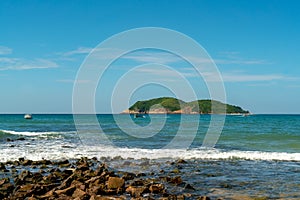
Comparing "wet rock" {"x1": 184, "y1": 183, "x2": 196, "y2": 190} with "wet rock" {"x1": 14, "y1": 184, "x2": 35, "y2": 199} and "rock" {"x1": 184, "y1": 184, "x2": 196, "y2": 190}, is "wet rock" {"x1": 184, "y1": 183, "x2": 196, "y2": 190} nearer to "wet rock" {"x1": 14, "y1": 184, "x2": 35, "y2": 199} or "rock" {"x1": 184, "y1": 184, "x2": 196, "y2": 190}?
"rock" {"x1": 184, "y1": 184, "x2": 196, "y2": 190}

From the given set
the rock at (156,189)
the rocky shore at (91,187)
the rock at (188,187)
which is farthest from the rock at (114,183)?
the rock at (188,187)

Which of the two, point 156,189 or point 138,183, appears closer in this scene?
point 156,189

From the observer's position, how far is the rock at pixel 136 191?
12.0 metres

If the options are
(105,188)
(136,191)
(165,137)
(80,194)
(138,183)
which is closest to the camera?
(80,194)

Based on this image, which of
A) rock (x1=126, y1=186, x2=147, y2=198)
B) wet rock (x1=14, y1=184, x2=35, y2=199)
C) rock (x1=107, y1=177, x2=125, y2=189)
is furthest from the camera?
rock (x1=107, y1=177, x2=125, y2=189)

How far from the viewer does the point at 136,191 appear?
39.8ft

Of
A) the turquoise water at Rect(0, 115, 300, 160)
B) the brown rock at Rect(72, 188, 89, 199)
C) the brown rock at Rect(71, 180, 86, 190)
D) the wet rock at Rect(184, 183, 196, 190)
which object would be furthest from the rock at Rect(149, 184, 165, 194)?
the turquoise water at Rect(0, 115, 300, 160)

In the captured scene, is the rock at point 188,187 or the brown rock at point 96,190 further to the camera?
the rock at point 188,187

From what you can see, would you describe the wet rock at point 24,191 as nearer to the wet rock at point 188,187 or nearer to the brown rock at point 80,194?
the brown rock at point 80,194

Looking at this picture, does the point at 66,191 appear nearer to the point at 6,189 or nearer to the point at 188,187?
the point at 6,189

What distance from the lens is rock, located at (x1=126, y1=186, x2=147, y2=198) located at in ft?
39.3

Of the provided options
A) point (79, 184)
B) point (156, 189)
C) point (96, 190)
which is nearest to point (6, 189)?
point (79, 184)

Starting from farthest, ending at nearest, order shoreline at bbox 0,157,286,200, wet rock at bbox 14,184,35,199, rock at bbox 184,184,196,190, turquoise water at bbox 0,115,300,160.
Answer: turquoise water at bbox 0,115,300,160 < rock at bbox 184,184,196,190 < shoreline at bbox 0,157,286,200 < wet rock at bbox 14,184,35,199

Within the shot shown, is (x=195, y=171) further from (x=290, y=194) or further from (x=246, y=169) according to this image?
(x=290, y=194)
